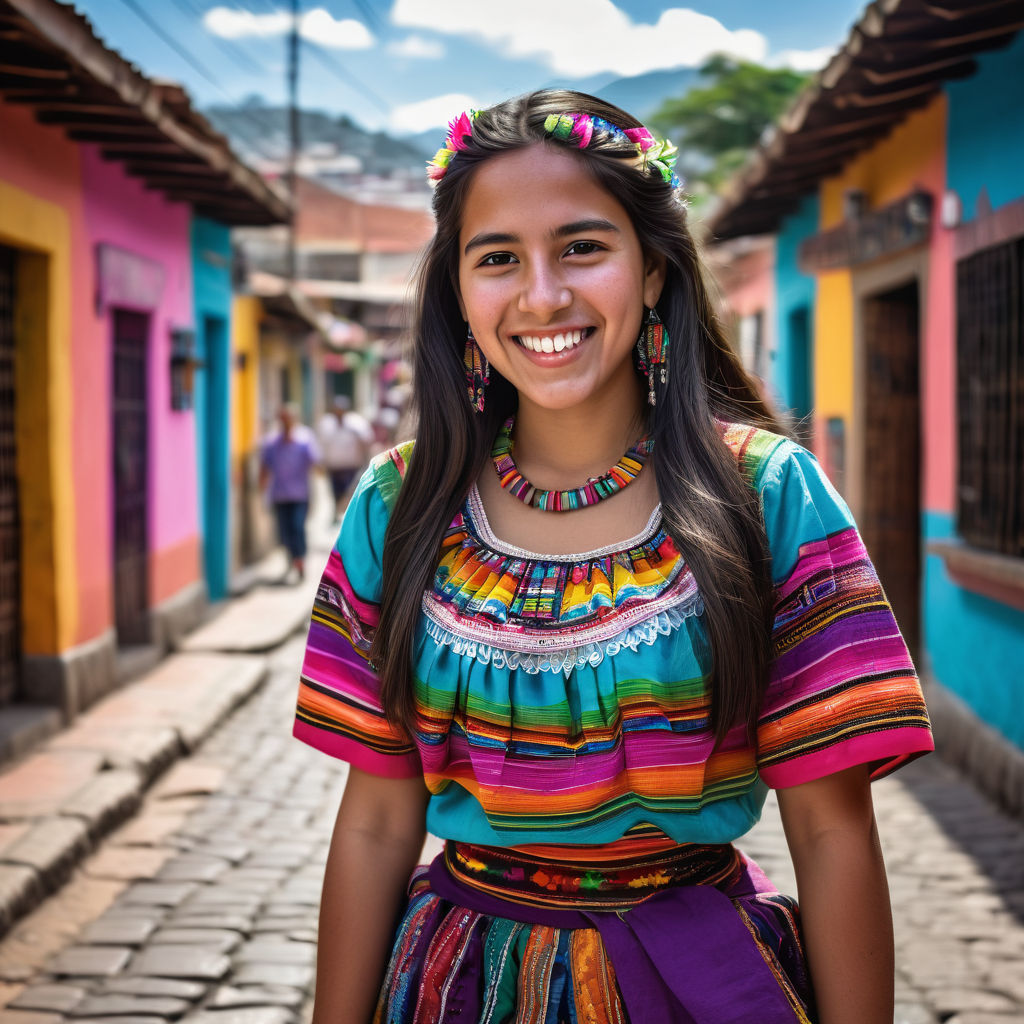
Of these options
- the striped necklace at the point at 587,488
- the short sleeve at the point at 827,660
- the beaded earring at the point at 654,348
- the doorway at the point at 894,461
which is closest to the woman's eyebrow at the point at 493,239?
the beaded earring at the point at 654,348

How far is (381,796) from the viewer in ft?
6.04

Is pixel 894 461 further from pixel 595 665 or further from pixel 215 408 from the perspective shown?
pixel 595 665

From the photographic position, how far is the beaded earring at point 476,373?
2.00m

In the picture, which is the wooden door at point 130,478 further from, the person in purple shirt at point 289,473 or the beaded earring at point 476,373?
the beaded earring at point 476,373

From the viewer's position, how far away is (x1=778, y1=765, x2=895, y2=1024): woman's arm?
161cm

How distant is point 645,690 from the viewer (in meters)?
1.63

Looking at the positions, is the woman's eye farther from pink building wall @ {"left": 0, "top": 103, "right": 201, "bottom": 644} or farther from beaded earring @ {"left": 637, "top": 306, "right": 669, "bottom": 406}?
pink building wall @ {"left": 0, "top": 103, "right": 201, "bottom": 644}

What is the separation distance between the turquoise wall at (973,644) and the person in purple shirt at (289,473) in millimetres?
6928

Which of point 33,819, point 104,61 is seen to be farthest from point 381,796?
point 104,61

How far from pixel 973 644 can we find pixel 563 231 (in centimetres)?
510

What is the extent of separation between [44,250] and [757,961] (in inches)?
250

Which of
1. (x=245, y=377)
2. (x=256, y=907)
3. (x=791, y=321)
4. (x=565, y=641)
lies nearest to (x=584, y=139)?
(x=565, y=641)

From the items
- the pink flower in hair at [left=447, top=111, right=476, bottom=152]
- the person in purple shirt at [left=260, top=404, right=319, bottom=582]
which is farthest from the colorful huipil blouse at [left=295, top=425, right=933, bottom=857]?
the person in purple shirt at [left=260, top=404, right=319, bottom=582]

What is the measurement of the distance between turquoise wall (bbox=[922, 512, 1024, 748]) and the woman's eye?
14.4 ft
